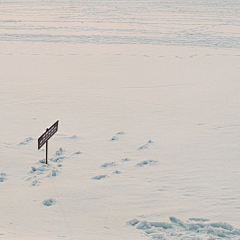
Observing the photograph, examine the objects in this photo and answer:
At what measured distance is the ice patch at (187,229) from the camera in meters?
3.60

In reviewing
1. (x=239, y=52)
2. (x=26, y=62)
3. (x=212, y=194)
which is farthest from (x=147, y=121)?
(x=239, y=52)

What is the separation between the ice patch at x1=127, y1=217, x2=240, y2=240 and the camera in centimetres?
360

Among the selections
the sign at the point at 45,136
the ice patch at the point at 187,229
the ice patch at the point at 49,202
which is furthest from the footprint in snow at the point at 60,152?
the ice patch at the point at 187,229

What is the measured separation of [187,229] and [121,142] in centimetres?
240

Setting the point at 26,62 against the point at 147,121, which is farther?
the point at 26,62

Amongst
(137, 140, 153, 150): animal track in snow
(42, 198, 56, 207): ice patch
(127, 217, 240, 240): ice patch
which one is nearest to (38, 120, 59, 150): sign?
(42, 198, 56, 207): ice patch

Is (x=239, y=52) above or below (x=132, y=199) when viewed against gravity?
above

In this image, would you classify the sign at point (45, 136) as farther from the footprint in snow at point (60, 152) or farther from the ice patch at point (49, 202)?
the ice patch at point (49, 202)

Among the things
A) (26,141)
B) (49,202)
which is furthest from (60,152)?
(49,202)

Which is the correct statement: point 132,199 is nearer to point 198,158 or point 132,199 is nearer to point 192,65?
point 198,158

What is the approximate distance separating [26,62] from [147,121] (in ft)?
20.5

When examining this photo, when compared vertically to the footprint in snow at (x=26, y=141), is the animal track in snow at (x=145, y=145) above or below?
below

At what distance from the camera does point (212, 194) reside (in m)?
4.37

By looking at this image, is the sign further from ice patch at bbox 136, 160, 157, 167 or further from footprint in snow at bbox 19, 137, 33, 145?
ice patch at bbox 136, 160, 157, 167
